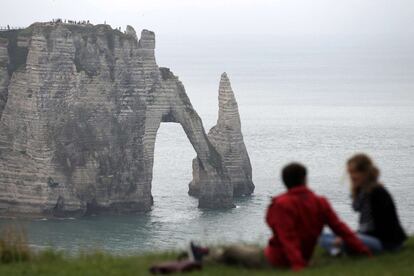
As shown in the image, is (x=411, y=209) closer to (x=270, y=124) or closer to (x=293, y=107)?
(x=270, y=124)

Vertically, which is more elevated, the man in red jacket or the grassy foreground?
the man in red jacket

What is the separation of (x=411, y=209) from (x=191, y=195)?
14.3m

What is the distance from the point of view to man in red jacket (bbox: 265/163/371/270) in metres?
15.2

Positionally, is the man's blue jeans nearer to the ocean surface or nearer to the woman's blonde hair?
the woman's blonde hair

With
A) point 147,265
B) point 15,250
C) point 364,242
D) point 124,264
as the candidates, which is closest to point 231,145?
point 15,250

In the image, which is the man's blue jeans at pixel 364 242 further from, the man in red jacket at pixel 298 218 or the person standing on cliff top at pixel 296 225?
the man in red jacket at pixel 298 218

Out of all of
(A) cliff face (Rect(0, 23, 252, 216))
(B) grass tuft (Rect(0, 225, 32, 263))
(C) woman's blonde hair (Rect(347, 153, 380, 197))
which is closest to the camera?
(C) woman's blonde hair (Rect(347, 153, 380, 197))

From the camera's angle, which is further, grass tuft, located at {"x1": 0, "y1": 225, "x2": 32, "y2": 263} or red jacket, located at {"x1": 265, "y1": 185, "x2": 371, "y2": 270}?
grass tuft, located at {"x1": 0, "y1": 225, "x2": 32, "y2": 263}

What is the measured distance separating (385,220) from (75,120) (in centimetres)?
5265

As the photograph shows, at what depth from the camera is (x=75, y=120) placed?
6769cm

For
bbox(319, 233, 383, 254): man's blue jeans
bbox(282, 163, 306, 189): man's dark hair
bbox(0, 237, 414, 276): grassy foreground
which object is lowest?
bbox(0, 237, 414, 276): grassy foreground

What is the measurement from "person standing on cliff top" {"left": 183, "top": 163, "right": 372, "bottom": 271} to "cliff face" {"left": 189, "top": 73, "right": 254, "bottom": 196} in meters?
59.6

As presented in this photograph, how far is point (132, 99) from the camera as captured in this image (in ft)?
230

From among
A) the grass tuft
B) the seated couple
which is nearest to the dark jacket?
the seated couple
